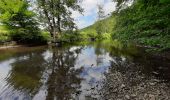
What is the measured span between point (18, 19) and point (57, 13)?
684cm

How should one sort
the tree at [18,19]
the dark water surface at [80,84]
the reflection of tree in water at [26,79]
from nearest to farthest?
the dark water surface at [80,84] < the reflection of tree in water at [26,79] < the tree at [18,19]

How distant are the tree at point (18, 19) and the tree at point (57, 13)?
2541 millimetres

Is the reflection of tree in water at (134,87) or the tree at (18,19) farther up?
the tree at (18,19)

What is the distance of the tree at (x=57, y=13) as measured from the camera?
4262cm

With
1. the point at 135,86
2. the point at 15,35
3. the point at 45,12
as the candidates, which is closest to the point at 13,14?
the point at 15,35

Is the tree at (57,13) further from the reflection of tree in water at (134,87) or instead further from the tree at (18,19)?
the reflection of tree in water at (134,87)

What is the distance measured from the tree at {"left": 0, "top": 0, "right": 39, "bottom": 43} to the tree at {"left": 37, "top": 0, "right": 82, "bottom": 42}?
2541 mm

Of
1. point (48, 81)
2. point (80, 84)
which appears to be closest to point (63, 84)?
point (80, 84)

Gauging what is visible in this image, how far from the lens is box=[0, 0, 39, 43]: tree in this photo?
39094 mm

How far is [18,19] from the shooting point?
1596 inches

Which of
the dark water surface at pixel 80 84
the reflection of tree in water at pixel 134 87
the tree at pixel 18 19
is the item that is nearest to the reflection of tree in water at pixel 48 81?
the dark water surface at pixel 80 84

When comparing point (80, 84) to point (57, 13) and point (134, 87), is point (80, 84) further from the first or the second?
point (57, 13)

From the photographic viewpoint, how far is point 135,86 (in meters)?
12.8

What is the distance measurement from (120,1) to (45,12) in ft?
64.3
